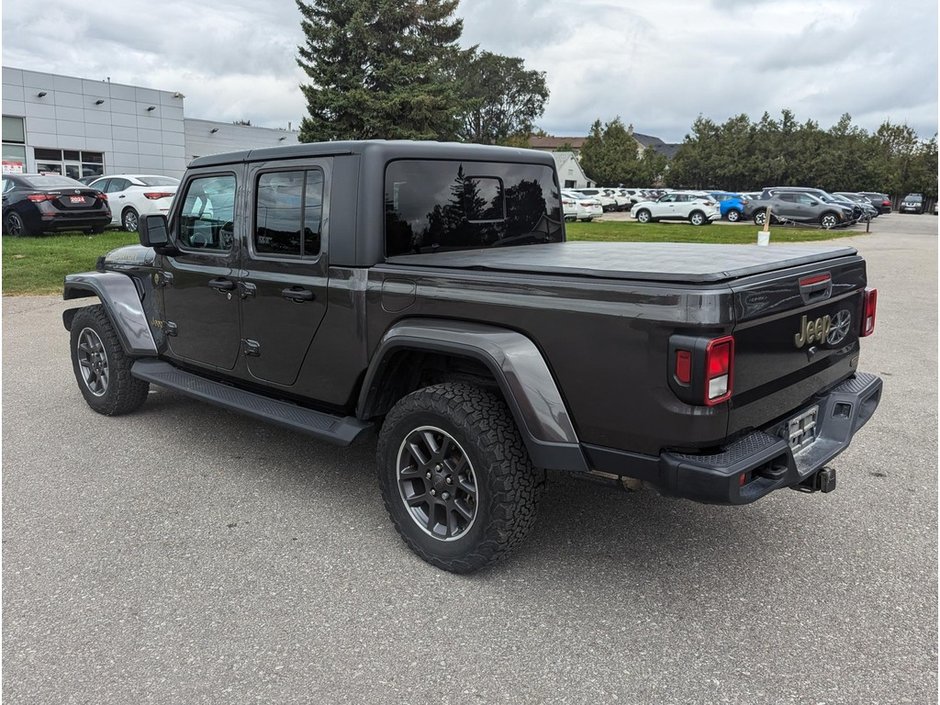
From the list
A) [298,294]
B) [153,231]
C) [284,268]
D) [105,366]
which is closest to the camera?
[298,294]

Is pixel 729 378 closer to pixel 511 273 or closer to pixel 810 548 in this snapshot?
pixel 511 273

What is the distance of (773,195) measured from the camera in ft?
104

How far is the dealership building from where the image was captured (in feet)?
115

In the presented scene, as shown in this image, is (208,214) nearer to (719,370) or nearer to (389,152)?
(389,152)

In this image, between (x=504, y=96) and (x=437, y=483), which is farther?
(x=504, y=96)

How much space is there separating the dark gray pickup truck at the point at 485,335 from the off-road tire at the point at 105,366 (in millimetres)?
553

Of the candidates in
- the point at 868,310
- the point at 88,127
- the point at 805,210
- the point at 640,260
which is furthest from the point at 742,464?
the point at 88,127

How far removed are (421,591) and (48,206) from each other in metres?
15.8

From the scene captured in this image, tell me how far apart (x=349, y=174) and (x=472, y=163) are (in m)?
0.75

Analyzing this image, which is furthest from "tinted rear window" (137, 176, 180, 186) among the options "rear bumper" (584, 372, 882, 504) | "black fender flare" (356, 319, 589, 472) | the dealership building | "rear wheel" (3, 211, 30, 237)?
the dealership building

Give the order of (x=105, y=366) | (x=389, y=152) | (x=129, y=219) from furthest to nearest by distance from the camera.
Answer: (x=129, y=219), (x=105, y=366), (x=389, y=152)

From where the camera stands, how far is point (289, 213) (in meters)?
3.96

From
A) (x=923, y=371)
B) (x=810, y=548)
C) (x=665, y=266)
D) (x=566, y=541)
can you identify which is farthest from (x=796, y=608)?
(x=923, y=371)

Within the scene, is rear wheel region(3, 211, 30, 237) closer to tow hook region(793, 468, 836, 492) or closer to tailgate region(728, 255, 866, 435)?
tailgate region(728, 255, 866, 435)
